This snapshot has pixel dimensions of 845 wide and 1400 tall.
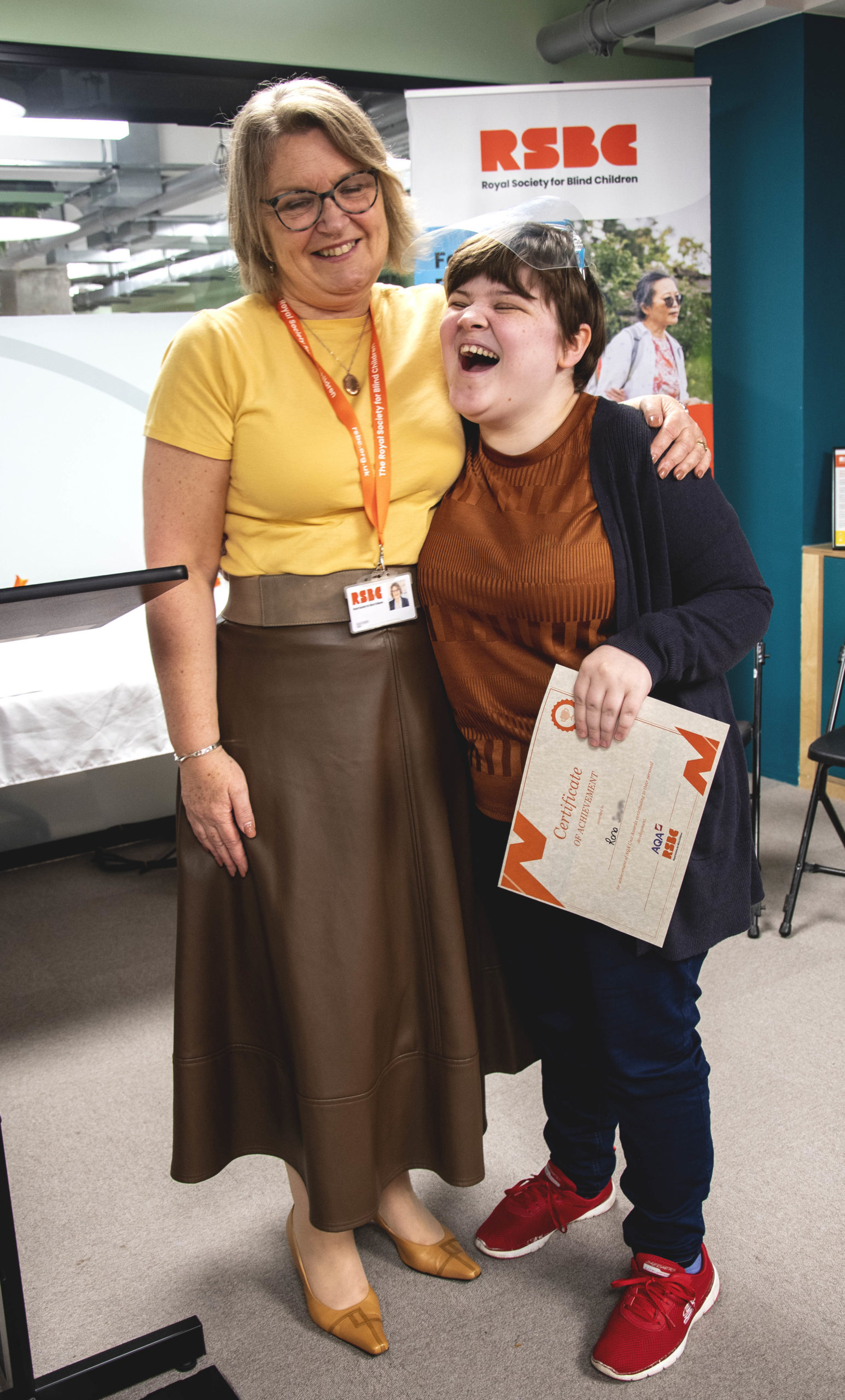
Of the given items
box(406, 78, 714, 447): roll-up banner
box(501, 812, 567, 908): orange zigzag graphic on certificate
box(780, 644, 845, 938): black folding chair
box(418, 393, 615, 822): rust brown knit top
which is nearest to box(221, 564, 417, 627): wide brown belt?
box(418, 393, 615, 822): rust brown knit top

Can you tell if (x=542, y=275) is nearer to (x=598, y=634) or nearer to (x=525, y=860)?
(x=598, y=634)

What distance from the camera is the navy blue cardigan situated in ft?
4.55

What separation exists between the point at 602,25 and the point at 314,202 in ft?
10.6

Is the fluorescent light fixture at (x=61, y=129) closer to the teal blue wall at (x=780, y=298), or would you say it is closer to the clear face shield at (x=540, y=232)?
the teal blue wall at (x=780, y=298)

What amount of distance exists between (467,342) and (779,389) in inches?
119

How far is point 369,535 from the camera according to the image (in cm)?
150

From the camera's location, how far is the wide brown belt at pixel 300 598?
4.89ft

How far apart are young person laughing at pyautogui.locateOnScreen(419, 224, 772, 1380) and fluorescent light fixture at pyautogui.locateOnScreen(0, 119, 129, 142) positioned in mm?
2822

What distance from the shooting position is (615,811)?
1428mm

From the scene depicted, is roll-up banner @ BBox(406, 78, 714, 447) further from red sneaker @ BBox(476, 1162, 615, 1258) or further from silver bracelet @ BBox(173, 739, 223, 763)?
red sneaker @ BBox(476, 1162, 615, 1258)

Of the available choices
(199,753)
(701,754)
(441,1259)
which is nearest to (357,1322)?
(441,1259)

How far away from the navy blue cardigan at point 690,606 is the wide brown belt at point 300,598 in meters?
0.33

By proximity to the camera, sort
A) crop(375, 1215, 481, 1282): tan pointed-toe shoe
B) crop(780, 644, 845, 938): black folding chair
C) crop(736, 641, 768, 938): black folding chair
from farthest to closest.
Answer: crop(736, 641, 768, 938): black folding chair
crop(780, 644, 845, 938): black folding chair
crop(375, 1215, 481, 1282): tan pointed-toe shoe

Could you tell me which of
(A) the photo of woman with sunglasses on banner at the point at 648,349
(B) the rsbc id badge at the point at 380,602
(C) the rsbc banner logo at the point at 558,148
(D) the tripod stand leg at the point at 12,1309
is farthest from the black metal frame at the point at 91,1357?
(C) the rsbc banner logo at the point at 558,148
